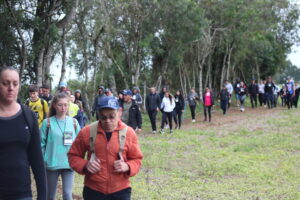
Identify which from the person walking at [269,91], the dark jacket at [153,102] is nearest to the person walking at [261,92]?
the person walking at [269,91]

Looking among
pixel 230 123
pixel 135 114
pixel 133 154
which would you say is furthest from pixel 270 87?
pixel 133 154

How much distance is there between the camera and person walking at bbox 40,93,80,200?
452 centimetres

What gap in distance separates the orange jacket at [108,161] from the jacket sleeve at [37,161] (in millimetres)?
468

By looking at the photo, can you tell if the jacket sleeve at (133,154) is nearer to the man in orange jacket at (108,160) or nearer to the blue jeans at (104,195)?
the man in orange jacket at (108,160)

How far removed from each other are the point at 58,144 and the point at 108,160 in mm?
1546

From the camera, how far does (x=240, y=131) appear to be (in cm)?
1507

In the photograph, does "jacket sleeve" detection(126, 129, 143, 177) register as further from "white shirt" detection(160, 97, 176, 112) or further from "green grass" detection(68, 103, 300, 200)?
"white shirt" detection(160, 97, 176, 112)

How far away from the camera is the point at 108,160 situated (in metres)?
3.18

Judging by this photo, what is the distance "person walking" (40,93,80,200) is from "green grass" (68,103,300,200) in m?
2.05

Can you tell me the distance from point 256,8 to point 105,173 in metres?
24.4

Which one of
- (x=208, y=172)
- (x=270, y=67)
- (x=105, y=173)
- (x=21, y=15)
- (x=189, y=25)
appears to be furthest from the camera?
(x=270, y=67)

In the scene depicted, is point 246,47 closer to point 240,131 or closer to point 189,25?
point 189,25

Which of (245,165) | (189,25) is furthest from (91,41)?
(245,165)

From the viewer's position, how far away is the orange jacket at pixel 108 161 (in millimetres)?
3184
